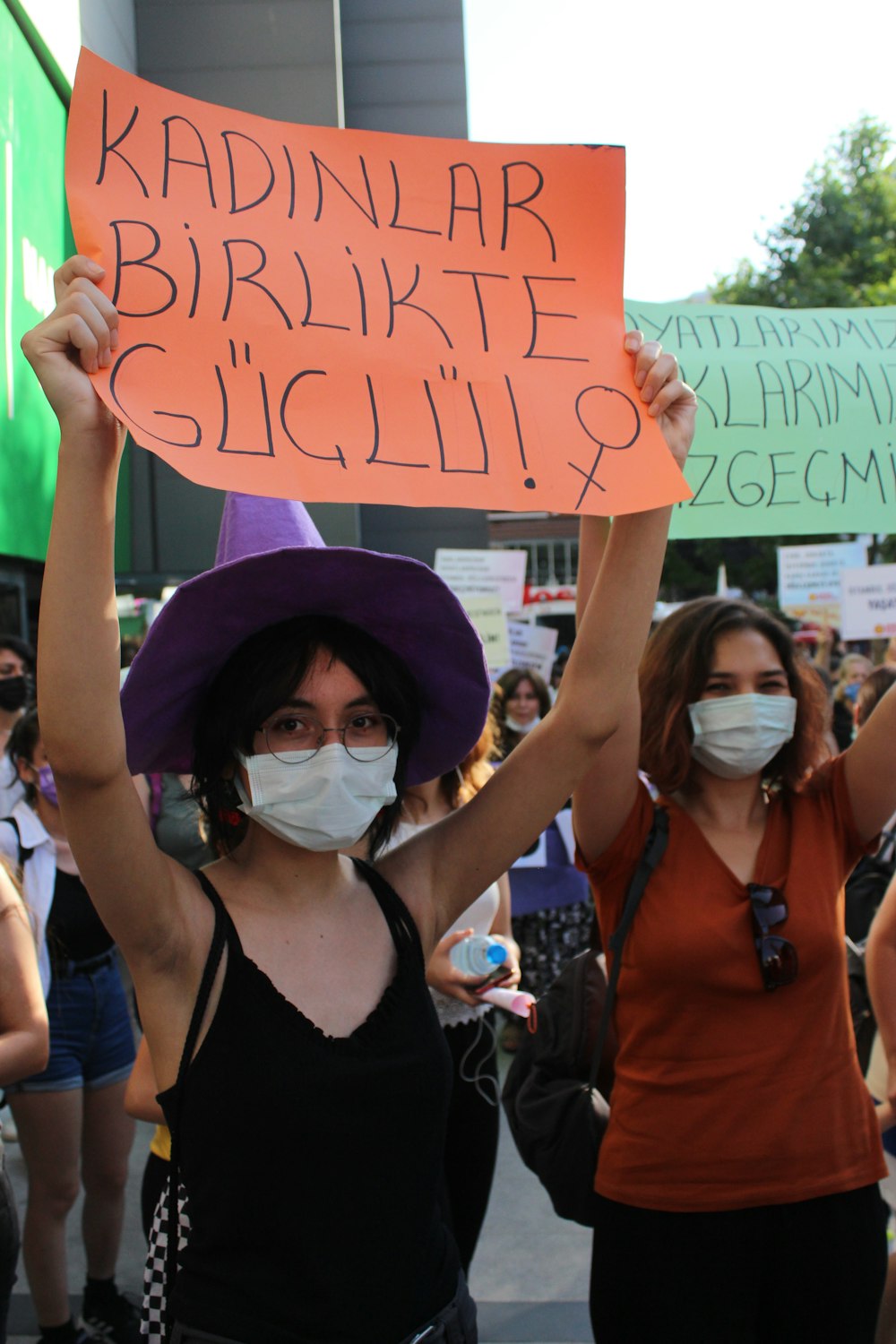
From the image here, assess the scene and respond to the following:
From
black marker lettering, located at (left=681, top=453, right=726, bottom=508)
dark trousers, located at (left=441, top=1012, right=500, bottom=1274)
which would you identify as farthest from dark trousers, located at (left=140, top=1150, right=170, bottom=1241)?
black marker lettering, located at (left=681, top=453, right=726, bottom=508)

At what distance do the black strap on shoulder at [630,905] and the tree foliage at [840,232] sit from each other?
80.6 ft

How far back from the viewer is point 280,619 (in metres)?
1.74

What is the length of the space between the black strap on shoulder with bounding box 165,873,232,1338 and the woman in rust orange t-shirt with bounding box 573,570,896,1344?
0.88m

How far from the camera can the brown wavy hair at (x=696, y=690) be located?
2.46m

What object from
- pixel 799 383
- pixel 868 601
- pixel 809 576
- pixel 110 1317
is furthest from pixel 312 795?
pixel 809 576

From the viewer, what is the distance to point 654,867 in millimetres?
2277

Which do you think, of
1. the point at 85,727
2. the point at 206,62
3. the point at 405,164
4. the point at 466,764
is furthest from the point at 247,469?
the point at 206,62

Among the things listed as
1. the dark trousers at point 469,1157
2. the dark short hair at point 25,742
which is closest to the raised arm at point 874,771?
the dark trousers at point 469,1157

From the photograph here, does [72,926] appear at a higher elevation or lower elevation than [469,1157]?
higher

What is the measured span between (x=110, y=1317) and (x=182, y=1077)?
2.47 metres

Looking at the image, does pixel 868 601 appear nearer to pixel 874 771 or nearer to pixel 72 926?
pixel 874 771

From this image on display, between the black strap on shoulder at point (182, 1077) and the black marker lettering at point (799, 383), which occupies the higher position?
the black marker lettering at point (799, 383)

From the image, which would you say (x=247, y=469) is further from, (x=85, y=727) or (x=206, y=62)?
(x=206, y=62)

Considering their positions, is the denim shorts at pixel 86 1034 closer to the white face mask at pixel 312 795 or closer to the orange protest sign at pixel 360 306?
the white face mask at pixel 312 795
